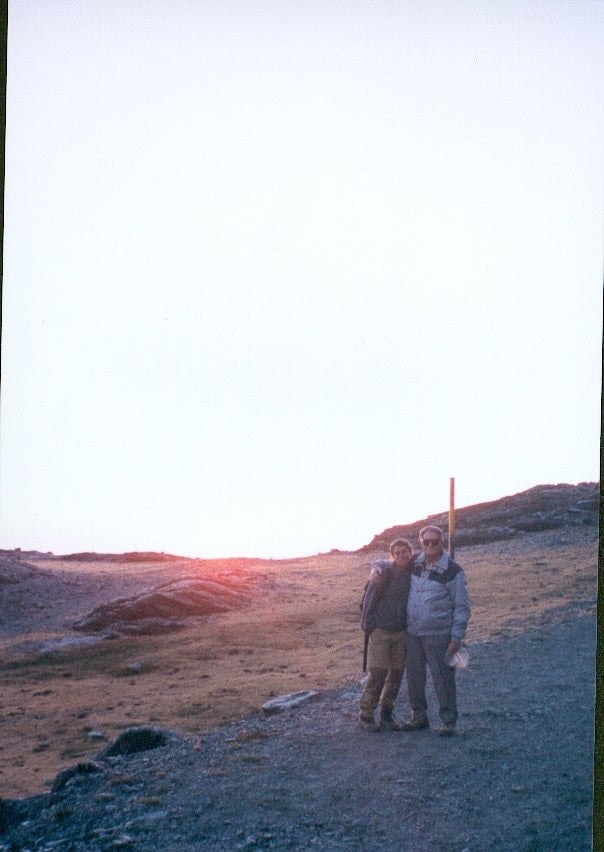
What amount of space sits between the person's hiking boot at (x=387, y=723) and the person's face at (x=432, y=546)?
1.32 metres

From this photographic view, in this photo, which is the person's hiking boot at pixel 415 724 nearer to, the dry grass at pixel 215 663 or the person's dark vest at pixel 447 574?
the person's dark vest at pixel 447 574

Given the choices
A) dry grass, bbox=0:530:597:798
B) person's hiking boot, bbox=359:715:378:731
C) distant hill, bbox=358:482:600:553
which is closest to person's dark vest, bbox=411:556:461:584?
person's hiking boot, bbox=359:715:378:731

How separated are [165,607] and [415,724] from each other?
412 inches

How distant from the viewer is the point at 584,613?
10.8 metres

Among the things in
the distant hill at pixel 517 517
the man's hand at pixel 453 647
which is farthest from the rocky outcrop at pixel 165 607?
the man's hand at pixel 453 647

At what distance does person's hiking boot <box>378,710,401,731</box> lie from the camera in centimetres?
618

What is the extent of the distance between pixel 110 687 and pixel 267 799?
6.43 meters

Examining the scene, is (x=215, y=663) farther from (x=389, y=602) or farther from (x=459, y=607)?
(x=459, y=607)

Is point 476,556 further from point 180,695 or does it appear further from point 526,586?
point 180,695

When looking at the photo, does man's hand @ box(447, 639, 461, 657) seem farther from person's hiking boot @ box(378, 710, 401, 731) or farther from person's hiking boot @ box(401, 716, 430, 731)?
person's hiking boot @ box(378, 710, 401, 731)

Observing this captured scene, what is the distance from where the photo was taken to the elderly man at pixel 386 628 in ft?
19.5

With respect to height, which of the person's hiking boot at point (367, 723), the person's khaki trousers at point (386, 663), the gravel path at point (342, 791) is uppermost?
the person's khaki trousers at point (386, 663)

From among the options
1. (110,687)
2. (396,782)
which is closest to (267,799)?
(396,782)

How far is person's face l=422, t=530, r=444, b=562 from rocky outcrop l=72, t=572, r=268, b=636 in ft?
33.1
